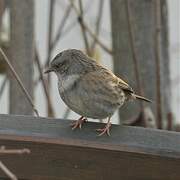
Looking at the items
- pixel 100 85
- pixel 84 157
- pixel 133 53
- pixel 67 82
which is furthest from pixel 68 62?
pixel 84 157

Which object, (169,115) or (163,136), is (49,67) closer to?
(169,115)

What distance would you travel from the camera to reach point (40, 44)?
7.12 metres

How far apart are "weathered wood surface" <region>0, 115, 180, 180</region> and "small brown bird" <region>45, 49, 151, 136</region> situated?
2.96 feet

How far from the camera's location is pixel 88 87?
3742 millimetres

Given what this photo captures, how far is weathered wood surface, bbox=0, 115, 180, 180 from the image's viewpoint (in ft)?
8.60

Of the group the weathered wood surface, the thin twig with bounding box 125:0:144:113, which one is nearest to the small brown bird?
the thin twig with bounding box 125:0:144:113

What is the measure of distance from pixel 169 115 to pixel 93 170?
1.34 metres

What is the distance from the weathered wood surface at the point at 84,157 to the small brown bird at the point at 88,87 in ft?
2.96

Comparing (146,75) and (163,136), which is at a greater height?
(146,75)

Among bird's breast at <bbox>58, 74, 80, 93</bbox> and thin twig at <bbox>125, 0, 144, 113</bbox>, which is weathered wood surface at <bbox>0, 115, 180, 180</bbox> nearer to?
thin twig at <bbox>125, 0, 144, 113</bbox>

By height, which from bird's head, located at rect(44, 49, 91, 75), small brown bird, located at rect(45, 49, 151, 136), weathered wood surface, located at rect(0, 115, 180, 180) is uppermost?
bird's head, located at rect(44, 49, 91, 75)

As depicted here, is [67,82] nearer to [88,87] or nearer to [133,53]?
[88,87]

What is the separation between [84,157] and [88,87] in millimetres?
1156

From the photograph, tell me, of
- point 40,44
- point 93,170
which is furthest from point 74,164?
point 40,44
